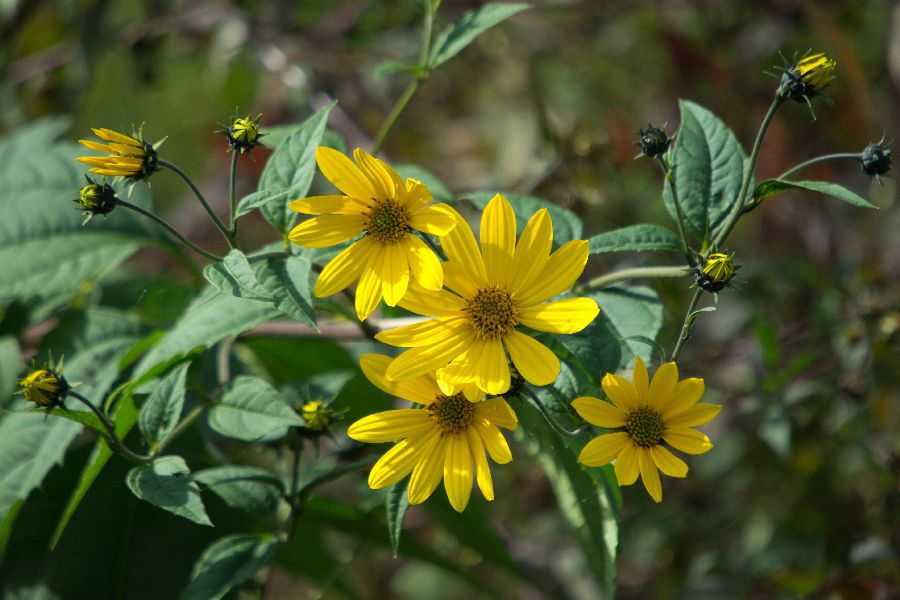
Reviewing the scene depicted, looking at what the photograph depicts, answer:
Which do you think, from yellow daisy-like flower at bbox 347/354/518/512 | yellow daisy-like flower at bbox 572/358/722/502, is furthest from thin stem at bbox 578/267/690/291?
yellow daisy-like flower at bbox 347/354/518/512

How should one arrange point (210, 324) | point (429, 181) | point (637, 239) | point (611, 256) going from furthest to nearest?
point (611, 256) → point (429, 181) → point (210, 324) → point (637, 239)

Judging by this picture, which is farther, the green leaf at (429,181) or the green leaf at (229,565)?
the green leaf at (429,181)

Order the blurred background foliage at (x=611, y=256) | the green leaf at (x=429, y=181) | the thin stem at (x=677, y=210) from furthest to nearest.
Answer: the blurred background foliage at (x=611, y=256)
the green leaf at (x=429, y=181)
the thin stem at (x=677, y=210)

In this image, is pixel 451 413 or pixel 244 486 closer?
pixel 451 413

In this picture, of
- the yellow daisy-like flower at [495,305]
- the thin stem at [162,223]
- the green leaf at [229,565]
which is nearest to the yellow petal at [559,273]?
the yellow daisy-like flower at [495,305]

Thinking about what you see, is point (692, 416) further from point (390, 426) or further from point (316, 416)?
point (316, 416)

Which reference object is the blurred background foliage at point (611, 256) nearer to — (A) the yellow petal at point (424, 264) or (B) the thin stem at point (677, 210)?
(B) the thin stem at point (677, 210)

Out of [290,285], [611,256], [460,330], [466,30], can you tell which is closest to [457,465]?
[460,330]
